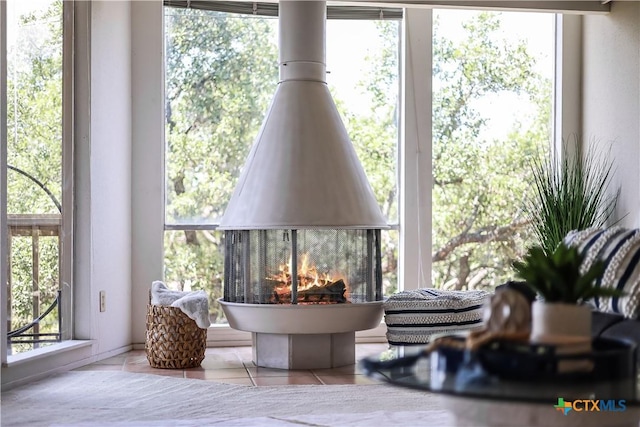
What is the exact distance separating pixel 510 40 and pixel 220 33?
1.95 meters

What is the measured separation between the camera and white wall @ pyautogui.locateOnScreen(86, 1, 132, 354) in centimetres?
447

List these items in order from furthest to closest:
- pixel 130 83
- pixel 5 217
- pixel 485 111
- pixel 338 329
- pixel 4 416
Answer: pixel 485 111, pixel 130 83, pixel 338 329, pixel 5 217, pixel 4 416

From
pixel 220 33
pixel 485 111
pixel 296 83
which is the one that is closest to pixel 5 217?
pixel 296 83

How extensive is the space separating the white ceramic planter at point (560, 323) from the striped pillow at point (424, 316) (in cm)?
235

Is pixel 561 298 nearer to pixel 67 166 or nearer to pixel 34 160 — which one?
pixel 34 160

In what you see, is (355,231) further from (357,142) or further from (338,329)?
(357,142)

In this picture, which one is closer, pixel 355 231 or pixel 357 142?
pixel 355 231

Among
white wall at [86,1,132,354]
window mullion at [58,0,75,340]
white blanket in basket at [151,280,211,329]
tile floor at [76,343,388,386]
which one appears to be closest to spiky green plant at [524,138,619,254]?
tile floor at [76,343,388,386]

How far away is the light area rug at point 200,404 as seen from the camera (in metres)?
3.05

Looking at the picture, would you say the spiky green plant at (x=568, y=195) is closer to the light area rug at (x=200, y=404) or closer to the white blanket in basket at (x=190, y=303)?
the light area rug at (x=200, y=404)

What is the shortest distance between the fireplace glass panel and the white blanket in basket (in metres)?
0.18

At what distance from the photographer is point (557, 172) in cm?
534

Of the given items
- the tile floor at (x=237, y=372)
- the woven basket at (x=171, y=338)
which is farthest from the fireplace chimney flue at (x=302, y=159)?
the tile floor at (x=237, y=372)

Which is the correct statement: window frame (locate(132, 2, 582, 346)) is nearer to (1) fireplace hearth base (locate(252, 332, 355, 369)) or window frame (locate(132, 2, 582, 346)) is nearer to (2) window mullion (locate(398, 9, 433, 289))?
(2) window mullion (locate(398, 9, 433, 289))
